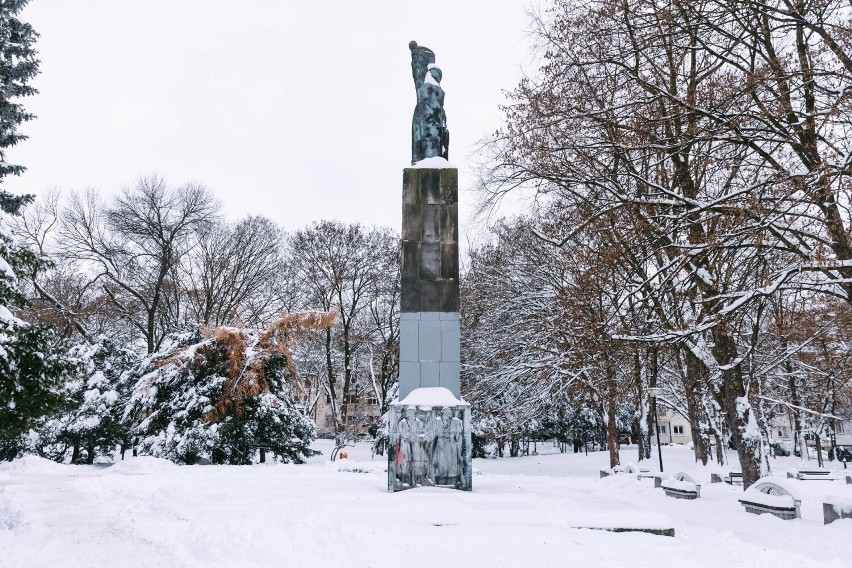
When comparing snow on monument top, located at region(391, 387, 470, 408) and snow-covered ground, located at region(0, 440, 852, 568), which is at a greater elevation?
snow on monument top, located at region(391, 387, 470, 408)

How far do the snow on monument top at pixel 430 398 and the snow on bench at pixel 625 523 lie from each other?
9.91 feet

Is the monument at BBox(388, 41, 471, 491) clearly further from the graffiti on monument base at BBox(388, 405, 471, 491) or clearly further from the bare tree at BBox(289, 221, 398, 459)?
the bare tree at BBox(289, 221, 398, 459)

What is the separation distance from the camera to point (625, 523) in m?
7.57

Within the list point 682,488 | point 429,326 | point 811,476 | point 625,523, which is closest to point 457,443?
point 429,326

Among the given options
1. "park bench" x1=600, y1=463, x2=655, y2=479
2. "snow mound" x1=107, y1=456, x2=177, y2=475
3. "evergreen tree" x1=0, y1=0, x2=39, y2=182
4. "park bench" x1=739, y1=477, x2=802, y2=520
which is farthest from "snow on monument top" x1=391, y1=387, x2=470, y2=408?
"evergreen tree" x1=0, y1=0, x2=39, y2=182

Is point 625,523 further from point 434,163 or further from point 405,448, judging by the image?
point 434,163

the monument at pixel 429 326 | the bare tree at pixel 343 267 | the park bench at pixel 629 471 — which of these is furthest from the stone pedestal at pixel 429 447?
the bare tree at pixel 343 267

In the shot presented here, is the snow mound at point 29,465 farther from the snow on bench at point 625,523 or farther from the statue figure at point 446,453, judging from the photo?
the snow on bench at point 625,523

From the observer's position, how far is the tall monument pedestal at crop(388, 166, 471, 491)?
32.8 feet

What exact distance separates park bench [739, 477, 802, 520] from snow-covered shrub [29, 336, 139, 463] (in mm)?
19814

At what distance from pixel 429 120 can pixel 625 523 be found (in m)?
7.93

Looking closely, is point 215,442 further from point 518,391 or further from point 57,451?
point 518,391

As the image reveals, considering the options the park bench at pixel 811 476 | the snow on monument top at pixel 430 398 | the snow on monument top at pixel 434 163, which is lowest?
the park bench at pixel 811 476

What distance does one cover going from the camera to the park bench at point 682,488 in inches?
529
